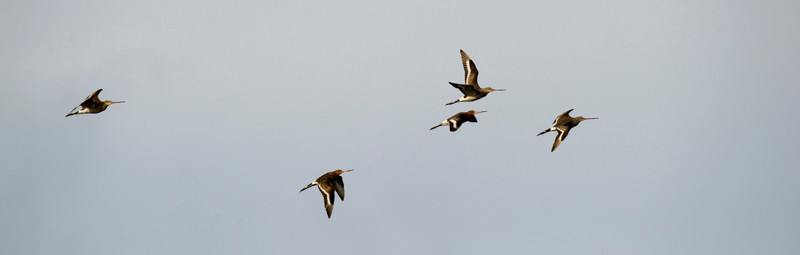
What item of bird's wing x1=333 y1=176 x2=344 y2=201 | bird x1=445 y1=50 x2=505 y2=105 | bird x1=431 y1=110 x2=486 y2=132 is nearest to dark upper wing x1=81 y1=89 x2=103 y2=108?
bird's wing x1=333 y1=176 x2=344 y2=201

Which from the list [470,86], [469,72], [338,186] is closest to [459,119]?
[470,86]

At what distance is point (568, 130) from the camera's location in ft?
166

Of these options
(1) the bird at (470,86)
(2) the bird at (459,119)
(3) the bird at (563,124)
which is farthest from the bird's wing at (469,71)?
(3) the bird at (563,124)

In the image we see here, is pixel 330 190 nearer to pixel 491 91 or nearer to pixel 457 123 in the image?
pixel 457 123

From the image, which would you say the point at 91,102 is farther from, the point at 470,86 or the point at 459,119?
the point at 470,86

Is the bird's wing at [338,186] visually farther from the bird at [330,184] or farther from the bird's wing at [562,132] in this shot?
the bird's wing at [562,132]

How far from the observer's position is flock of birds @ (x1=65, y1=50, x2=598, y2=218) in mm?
46000

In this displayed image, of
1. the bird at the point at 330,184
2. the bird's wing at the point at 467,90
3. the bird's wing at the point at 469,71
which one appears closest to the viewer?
the bird at the point at 330,184

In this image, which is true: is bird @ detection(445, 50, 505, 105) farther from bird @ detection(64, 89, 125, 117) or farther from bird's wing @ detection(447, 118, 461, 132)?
bird @ detection(64, 89, 125, 117)

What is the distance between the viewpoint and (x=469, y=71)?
51.0 meters

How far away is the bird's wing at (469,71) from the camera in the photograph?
167ft

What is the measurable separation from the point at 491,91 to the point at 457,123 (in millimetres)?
3554

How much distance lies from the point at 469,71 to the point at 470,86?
103 cm

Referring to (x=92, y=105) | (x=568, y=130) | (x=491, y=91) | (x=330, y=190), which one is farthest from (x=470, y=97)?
(x=92, y=105)
